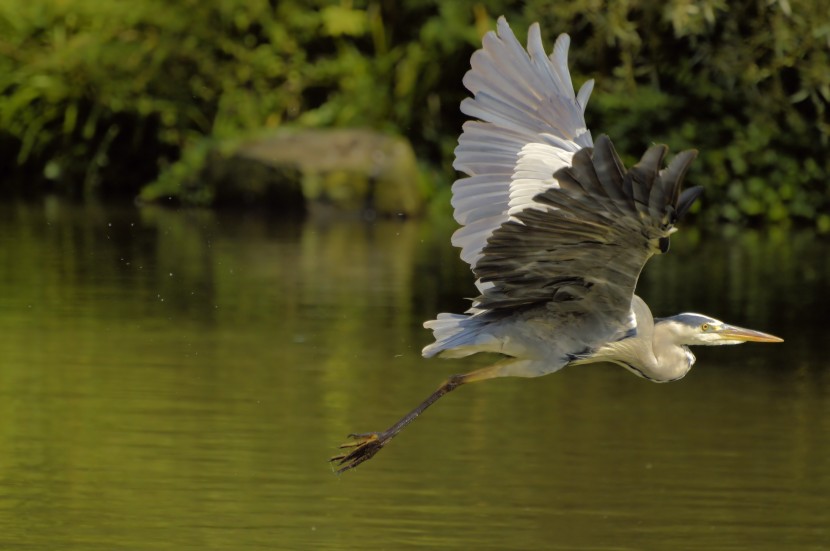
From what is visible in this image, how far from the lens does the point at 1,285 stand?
11.4 metres

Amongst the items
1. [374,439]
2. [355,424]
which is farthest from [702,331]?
[355,424]

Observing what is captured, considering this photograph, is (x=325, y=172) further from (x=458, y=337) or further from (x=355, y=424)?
(x=458, y=337)

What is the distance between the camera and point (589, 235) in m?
5.07

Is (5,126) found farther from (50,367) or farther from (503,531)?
(503,531)

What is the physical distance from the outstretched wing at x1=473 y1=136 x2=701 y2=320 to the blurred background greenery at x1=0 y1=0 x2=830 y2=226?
38.9ft

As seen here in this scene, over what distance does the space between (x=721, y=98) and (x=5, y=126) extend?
773 cm

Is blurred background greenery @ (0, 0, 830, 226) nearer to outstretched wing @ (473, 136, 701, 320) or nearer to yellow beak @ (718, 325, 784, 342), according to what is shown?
yellow beak @ (718, 325, 784, 342)

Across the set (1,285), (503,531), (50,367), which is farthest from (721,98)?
(503,531)

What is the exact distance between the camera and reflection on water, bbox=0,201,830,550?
5.96m

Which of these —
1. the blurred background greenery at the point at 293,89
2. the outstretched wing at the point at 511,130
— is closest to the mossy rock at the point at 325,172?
the blurred background greenery at the point at 293,89

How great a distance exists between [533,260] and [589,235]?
1.24ft

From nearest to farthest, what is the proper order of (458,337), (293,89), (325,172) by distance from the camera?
(458,337) → (325,172) → (293,89)

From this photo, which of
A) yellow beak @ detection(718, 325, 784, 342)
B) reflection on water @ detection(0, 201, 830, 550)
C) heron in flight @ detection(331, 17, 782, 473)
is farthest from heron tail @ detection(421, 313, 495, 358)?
yellow beak @ detection(718, 325, 784, 342)

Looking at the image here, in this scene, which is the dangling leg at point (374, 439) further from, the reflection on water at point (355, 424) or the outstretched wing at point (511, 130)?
the outstretched wing at point (511, 130)
